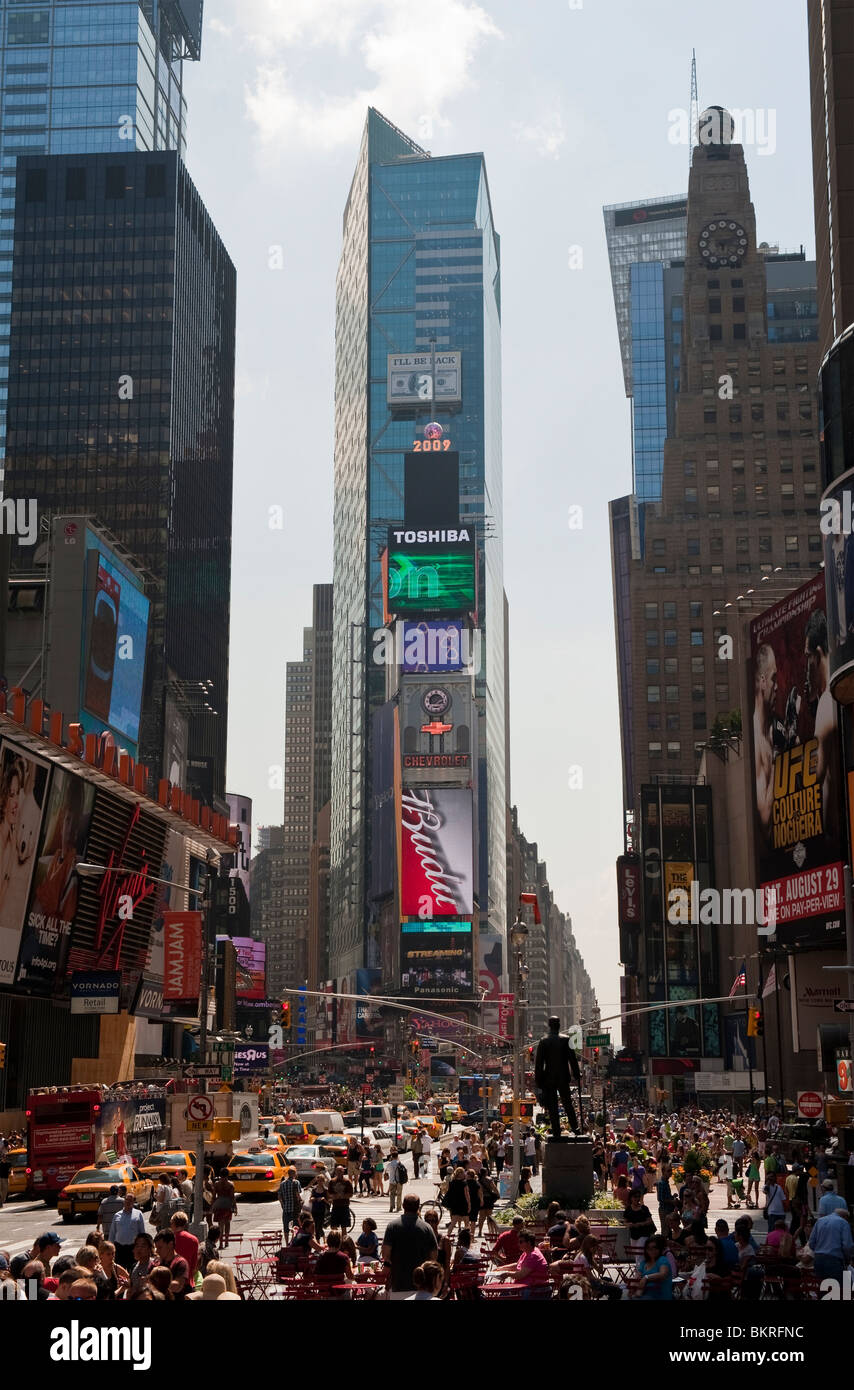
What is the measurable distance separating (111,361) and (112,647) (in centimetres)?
9075

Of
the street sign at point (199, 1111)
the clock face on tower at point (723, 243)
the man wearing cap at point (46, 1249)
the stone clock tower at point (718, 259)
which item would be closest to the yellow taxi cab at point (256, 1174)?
the street sign at point (199, 1111)

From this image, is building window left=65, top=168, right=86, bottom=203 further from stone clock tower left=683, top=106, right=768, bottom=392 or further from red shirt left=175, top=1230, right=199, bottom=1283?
red shirt left=175, top=1230, right=199, bottom=1283

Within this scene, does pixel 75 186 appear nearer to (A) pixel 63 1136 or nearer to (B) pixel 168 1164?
(A) pixel 63 1136

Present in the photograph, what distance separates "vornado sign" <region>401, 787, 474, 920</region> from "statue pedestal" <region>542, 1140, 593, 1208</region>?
166 metres

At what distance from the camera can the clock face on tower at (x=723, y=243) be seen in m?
167

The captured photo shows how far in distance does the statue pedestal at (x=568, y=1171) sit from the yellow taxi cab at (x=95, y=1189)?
9590 millimetres

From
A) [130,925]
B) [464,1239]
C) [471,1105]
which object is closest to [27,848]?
[130,925]

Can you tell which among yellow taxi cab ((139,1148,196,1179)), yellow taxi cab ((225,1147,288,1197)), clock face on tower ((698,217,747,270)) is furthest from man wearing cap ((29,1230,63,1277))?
clock face on tower ((698,217,747,270))

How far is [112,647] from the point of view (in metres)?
98.8

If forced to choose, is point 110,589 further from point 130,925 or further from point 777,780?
point 777,780

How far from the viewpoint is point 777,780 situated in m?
77.8

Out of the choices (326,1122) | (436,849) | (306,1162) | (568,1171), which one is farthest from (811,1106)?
(436,849)

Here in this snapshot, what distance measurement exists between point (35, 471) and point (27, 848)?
128 meters
